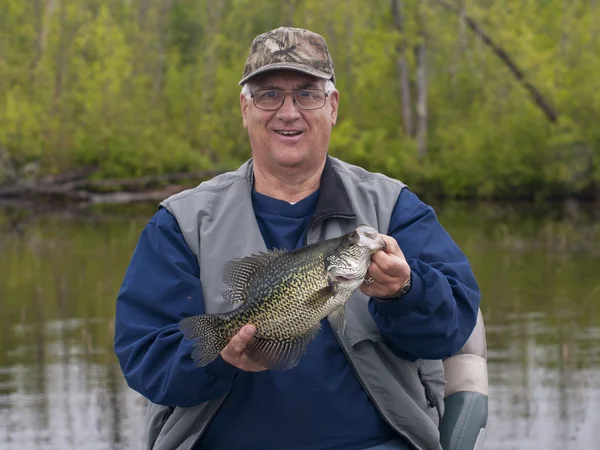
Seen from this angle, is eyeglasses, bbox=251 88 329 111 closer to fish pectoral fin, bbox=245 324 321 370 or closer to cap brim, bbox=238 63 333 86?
cap brim, bbox=238 63 333 86

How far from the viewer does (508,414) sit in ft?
26.2

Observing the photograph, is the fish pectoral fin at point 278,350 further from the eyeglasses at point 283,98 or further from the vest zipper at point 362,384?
the eyeglasses at point 283,98

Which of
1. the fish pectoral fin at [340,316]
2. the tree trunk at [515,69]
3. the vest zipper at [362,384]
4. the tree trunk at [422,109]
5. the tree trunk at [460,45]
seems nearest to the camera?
the fish pectoral fin at [340,316]

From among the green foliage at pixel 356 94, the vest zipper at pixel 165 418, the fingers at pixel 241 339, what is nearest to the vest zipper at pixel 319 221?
the fingers at pixel 241 339

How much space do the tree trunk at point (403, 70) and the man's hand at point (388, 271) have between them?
127 feet

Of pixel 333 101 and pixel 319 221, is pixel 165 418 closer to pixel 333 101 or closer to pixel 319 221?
pixel 319 221

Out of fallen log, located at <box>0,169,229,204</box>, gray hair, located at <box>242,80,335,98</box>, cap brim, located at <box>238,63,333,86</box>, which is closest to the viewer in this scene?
cap brim, located at <box>238,63,333,86</box>

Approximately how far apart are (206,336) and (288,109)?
3.02 ft

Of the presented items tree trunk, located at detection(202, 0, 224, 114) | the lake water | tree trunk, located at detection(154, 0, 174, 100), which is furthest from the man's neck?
tree trunk, located at detection(154, 0, 174, 100)

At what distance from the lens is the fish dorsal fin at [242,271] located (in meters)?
3.45

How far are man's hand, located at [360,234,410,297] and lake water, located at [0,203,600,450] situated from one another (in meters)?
4.31

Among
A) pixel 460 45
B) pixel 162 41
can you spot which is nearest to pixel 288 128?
pixel 460 45

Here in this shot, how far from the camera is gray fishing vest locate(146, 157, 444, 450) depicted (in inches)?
143

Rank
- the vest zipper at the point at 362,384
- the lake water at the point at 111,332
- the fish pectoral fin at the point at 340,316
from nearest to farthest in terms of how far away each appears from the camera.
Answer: the fish pectoral fin at the point at 340,316, the vest zipper at the point at 362,384, the lake water at the point at 111,332
